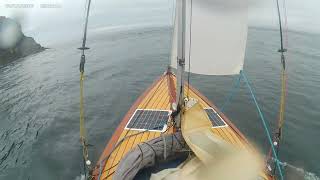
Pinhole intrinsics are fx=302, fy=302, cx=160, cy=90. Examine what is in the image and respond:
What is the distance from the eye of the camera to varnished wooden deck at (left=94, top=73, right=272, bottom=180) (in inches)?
356

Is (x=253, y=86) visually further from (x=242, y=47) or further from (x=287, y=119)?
(x=242, y=47)

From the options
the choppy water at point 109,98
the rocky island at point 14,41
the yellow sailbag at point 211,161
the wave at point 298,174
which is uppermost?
the rocky island at point 14,41

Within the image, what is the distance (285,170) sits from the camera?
11711 millimetres

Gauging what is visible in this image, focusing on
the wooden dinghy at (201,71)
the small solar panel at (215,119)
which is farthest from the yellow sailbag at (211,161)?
the small solar panel at (215,119)

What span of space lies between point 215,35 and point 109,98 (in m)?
12.7

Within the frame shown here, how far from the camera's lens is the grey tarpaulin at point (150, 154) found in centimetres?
721

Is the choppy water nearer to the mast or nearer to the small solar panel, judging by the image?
the small solar panel

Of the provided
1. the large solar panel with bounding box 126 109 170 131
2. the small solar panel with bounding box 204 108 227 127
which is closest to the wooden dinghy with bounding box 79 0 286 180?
the large solar panel with bounding box 126 109 170 131

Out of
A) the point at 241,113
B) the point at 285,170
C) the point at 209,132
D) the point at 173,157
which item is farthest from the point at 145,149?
the point at 241,113

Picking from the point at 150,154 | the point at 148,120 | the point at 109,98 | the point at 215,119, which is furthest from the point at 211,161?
the point at 109,98

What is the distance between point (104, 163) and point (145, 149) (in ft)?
6.40

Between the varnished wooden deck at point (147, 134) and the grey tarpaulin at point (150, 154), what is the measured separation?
4.46ft

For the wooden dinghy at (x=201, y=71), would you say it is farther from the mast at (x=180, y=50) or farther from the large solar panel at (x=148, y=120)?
the large solar panel at (x=148, y=120)

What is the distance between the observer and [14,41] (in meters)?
38.7
